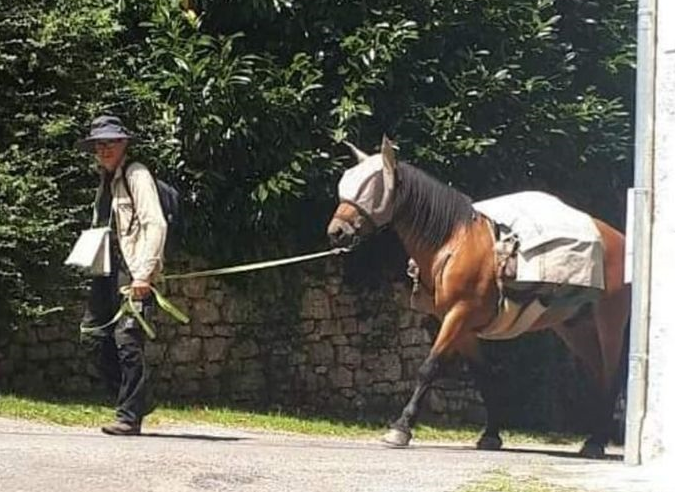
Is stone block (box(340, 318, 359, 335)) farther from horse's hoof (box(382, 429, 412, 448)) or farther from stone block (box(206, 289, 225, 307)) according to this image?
horse's hoof (box(382, 429, 412, 448))

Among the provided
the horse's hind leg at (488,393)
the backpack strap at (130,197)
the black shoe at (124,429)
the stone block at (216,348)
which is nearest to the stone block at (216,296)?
the stone block at (216,348)

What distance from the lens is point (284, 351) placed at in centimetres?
1452

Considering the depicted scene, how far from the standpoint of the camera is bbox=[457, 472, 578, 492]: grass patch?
7875 millimetres

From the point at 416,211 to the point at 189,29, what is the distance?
366 cm

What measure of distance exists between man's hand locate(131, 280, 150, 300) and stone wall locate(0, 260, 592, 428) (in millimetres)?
3761

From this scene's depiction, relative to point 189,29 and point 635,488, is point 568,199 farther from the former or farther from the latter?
point 635,488

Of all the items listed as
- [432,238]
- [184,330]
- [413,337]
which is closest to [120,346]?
[432,238]

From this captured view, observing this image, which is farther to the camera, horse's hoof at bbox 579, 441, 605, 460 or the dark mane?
horse's hoof at bbox 579, 441, 605, 460

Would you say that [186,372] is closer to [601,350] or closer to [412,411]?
[412,411]

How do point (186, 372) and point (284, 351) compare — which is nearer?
point (186, 372)

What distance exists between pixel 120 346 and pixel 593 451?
389 cm

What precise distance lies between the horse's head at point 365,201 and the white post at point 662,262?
84.8 inches

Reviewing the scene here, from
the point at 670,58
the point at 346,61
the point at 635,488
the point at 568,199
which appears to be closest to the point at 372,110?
the point at 346,61

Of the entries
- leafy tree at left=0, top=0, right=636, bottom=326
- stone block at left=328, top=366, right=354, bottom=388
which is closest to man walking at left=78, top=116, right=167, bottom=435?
leafy tree at left=0, top=0, right=636, bottom=326
